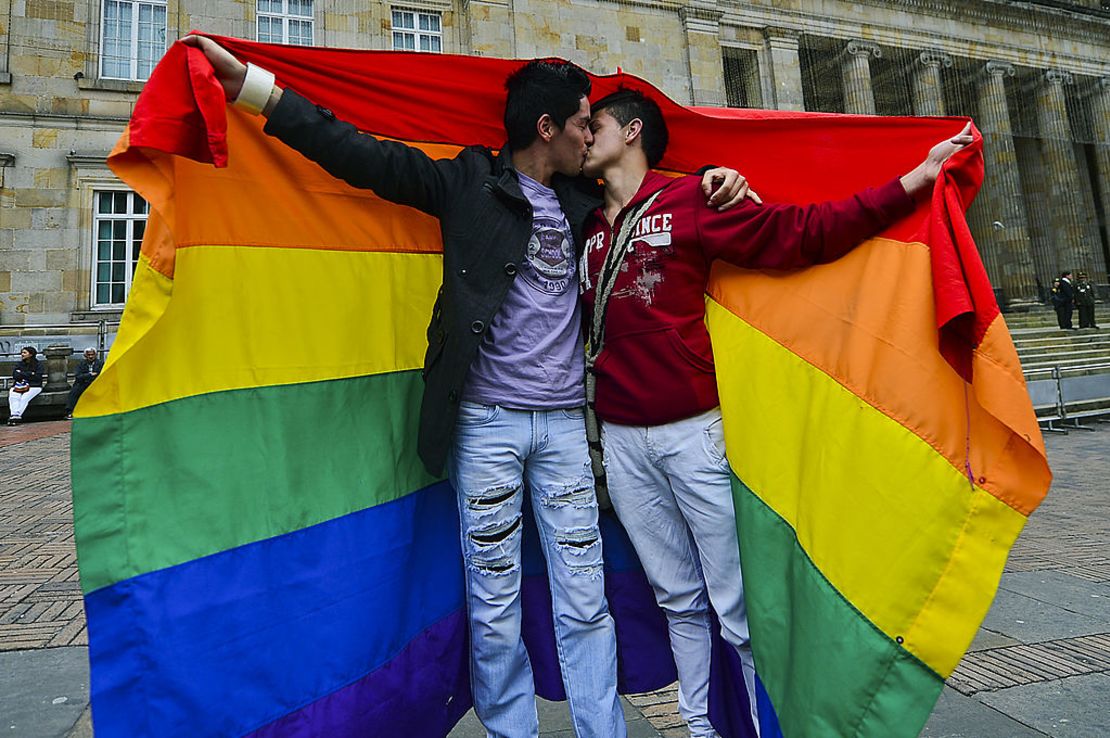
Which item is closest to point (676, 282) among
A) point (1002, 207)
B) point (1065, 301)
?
point (1065, 301)

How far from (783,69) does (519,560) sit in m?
22.5

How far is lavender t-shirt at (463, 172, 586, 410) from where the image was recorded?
7.01 ft

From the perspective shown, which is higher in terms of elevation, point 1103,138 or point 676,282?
point 1103,138

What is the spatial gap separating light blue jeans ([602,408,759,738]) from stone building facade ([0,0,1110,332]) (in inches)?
650

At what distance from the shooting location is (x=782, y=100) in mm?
A: 20734

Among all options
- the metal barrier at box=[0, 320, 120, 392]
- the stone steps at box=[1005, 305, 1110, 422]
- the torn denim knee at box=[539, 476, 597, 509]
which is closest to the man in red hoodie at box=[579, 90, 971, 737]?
the torn denim knee at box=[539, 476, 597, 509]

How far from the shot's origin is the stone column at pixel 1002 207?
77.5 ft

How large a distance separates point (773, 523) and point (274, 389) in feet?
5.16

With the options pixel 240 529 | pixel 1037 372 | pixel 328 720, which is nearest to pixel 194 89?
pixel 240 529

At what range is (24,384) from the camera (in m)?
12.6

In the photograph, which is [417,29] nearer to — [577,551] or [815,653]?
[577,551]

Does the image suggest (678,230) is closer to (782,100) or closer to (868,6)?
(782,100)

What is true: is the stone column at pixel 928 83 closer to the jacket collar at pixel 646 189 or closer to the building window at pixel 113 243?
the building window at pixel 113 243

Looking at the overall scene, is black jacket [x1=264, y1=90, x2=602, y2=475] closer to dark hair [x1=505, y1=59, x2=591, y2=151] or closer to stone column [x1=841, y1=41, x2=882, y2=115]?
dark hair [x1=505, y1=59, x2=591, y2=151]
